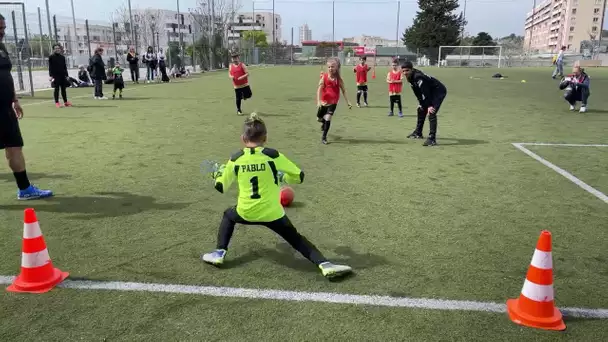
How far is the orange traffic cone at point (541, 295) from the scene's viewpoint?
3129 millimetres

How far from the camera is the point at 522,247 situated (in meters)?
4.47

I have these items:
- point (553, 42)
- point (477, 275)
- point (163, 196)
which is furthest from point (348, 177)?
point (553, 42)

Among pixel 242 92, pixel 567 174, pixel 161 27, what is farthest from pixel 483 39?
Result: pixel 567 174

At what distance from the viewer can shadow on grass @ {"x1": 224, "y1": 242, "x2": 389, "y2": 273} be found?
4.05m

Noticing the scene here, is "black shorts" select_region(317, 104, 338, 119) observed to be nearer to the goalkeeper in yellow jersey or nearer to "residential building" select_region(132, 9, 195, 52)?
the goalkeeper in yellow jersey

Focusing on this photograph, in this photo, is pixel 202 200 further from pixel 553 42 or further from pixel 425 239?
pixel 553 42

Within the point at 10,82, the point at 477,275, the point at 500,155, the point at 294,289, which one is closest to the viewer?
the point at 294,289

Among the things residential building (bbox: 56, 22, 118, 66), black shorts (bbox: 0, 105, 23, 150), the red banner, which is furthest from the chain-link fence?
the red banner

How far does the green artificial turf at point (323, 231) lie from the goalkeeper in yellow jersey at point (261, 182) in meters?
0.17

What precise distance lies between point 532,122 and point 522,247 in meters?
9.66

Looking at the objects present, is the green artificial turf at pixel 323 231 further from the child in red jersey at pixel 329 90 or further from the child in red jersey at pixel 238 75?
the child in red jersey at pixel 238 75

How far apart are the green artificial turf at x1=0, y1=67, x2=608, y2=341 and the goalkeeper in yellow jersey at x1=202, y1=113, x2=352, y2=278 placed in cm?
17

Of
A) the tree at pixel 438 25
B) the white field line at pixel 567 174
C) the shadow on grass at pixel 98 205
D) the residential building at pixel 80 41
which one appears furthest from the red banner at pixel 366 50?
the shadow on grass at pixel 98 205

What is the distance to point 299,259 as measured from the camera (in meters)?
4.20
